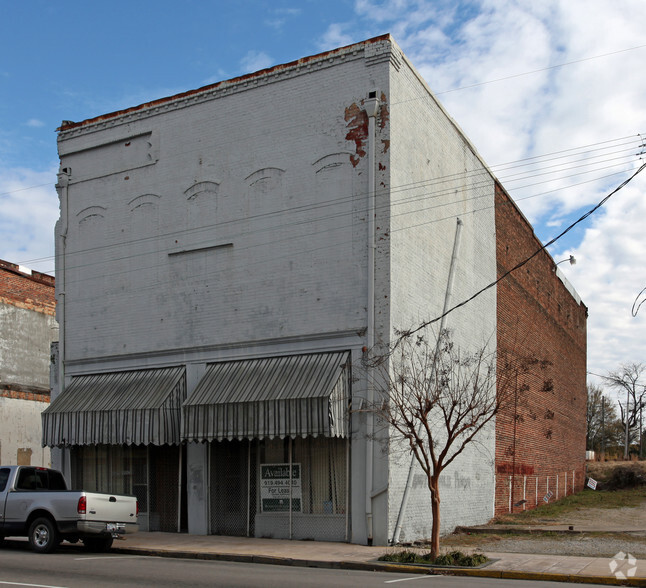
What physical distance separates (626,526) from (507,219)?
10.8m

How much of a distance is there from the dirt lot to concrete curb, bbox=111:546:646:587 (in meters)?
3.01

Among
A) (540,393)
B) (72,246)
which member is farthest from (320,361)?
(540,393)

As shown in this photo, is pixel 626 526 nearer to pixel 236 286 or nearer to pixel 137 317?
pixel 236 286

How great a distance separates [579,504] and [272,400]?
1743 cm

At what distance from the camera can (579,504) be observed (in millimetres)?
29812

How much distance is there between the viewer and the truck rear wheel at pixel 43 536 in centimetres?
1502

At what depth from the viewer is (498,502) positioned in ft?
79.5

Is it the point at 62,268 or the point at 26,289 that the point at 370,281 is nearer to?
the point at 62,268

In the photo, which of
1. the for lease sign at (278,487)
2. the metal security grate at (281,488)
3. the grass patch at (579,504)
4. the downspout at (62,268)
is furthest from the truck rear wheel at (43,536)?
the grass patch at (579,504)

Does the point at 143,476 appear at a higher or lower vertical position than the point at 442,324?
lower

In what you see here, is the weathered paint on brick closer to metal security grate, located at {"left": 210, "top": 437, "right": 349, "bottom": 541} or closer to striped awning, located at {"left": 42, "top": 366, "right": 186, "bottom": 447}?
striped awning, located at {"left": 42, "top": 366, "right": 186, "bottom": 447}

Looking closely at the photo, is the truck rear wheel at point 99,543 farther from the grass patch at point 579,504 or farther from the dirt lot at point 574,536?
the grass patch at point 579,504

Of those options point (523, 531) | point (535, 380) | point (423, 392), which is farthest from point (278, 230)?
point (535, 380)

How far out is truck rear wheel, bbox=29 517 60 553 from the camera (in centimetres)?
1502
